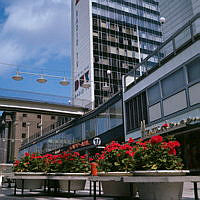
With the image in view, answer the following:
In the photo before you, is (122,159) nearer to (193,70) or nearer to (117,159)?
(117,159)

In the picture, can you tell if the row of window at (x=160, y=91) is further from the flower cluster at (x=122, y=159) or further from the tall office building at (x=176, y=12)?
the tall office building at (x=176, y=12)

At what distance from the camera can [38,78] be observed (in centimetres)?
2784

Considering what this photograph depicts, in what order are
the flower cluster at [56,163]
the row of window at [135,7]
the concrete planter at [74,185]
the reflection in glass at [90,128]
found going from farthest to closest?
the row of window at [135,7] < the reflection in glass at [90,128] < the concrete planter at [74,185] < the flower cluster at [56,163]

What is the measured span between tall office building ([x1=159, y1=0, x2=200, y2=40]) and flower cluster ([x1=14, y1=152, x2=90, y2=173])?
2594cm

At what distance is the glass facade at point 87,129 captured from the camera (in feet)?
93.7

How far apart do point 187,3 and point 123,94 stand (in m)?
14.9

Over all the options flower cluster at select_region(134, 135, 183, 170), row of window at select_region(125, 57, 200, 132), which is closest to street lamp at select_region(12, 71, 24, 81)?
row of window at select_region(125, 57, 200, 132)

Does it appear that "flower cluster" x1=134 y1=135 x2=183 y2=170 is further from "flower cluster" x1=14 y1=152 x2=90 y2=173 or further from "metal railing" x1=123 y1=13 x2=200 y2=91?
"metal railing" x1=123 y1=13 x2=200 y2=91

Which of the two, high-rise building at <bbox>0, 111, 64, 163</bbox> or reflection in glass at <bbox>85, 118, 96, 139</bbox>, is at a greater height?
high-rise building at <bbox>0, 111, 64, 163</bbox>

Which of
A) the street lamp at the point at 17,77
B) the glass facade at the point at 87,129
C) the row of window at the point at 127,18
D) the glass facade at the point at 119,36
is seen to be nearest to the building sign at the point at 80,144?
the glass facade at the point at 87,129

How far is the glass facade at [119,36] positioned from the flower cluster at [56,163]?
162 ft

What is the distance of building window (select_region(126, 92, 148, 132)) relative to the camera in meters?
22.0

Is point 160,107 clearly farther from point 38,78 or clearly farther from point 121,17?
point 121,17

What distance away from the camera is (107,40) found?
220ft
